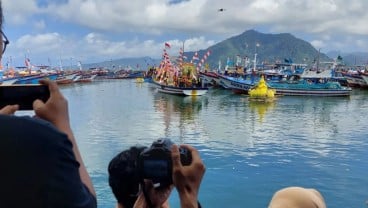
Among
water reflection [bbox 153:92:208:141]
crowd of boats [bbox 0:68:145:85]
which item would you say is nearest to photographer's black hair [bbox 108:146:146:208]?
water reflection [bbox 153:92:208:141]

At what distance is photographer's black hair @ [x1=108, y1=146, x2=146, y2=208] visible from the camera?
4.08ft

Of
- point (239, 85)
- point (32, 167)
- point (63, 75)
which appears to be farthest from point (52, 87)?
point (63, 75)

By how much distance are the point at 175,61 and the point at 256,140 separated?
1060 inches

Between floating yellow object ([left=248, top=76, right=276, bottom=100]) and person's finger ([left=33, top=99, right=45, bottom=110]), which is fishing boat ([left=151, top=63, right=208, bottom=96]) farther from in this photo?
person's finger ([left=33, top=99, right=45, bottom=110])

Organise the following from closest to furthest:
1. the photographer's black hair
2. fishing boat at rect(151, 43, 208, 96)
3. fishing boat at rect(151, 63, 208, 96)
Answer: the photographer's black hair, fishing boat at rect(151, 63, 208, 96), fishing boat at rect(151, 43, 208, 96)

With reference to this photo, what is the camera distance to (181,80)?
33.3m

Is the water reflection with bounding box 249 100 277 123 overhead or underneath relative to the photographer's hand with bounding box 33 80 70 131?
underneath

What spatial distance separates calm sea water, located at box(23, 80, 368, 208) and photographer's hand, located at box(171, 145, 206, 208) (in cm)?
508

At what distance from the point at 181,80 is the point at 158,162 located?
3219 cm

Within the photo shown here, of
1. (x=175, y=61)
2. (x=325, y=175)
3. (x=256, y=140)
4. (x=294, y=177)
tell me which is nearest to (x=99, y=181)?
(x=294, y=177)

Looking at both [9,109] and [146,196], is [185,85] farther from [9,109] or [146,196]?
[9,109]

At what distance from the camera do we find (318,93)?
31453 millimetres

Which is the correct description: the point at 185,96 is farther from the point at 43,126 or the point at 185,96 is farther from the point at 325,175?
the point at 43,126

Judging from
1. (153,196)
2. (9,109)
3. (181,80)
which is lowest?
(181,80)
